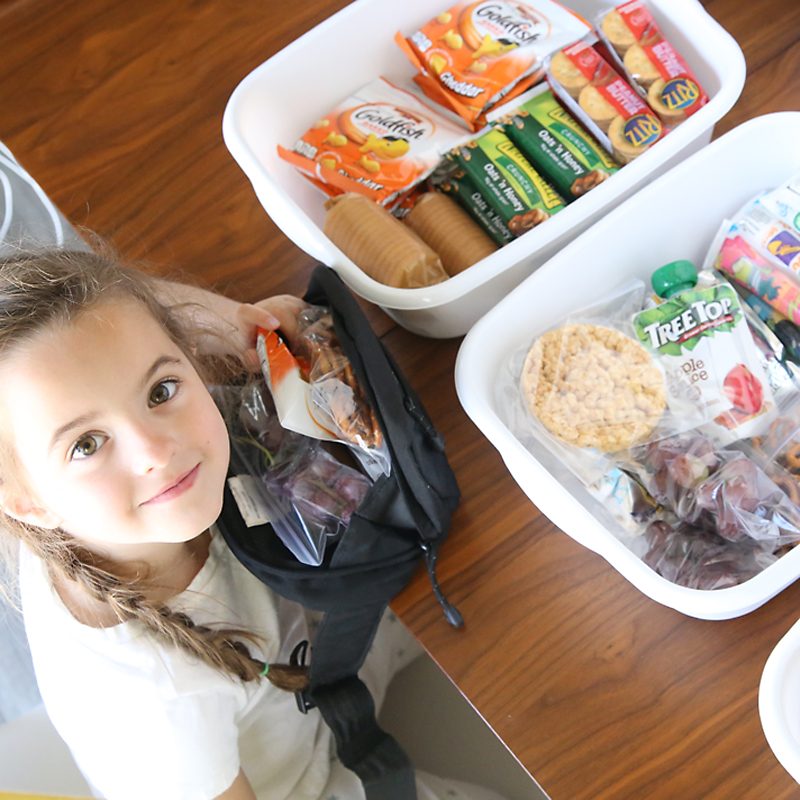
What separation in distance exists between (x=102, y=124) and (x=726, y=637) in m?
0.98

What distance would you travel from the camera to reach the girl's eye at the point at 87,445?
630 millimetres

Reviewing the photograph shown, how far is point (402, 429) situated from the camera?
0.65m

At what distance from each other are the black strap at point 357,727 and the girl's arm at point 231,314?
1.21 feet

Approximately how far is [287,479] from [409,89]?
0.54 meters

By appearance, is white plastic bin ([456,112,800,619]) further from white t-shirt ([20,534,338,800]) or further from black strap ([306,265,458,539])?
white t-shirt ([20,534,338,800])

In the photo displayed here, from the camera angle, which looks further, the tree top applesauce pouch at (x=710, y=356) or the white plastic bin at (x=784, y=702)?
→ the tree top applesauce pouch at (x=710, y=356)

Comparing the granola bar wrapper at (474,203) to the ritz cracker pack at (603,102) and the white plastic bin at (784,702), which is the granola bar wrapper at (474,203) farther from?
the white plastic bin at (784,702)

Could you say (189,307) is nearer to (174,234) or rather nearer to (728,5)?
(174,234)

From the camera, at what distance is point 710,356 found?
0.71m

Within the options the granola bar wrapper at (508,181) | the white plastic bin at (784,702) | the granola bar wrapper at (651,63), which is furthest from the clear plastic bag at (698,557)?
the granola bar wrapper at (651,63)

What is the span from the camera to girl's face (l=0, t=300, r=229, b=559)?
2.01 ft

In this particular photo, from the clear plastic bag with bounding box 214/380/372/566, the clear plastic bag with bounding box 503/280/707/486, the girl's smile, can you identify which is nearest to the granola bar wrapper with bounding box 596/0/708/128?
the clear plastic bag with bounding box 503/280/707/486

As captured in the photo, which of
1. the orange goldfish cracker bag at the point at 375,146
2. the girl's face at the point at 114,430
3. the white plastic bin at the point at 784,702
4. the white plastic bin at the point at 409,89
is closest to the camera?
the white plastic bin at the point at 784,702

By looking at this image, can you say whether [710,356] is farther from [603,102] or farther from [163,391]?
[163,391]
